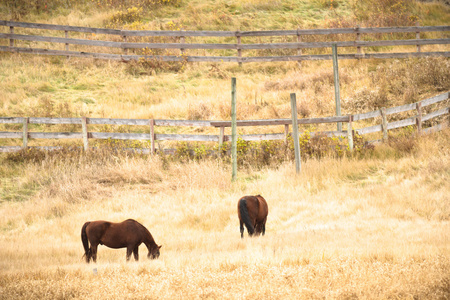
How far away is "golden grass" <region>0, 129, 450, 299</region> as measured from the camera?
5258 mm

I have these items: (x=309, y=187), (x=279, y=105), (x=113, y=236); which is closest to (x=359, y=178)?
(x=309, y=187)

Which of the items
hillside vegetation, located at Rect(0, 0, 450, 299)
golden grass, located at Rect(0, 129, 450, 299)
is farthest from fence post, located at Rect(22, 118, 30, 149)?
golden grass, located at Rect(0, 129, 450, 299)

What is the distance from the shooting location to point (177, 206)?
10430 millimetres

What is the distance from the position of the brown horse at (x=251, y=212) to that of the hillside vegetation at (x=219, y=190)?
31cm

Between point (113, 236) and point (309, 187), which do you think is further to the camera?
point (309, 187)

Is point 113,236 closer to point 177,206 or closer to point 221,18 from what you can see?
point 177,206

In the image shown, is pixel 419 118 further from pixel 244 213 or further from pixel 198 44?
pixel 198 44

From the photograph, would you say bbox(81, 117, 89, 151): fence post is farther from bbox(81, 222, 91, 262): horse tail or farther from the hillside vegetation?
bbox(81, 222, 91, 262): horse tail

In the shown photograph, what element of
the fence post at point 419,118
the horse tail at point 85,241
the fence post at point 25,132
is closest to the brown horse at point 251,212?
the horse tail at point 85,241

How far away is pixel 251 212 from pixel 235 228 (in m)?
1.58

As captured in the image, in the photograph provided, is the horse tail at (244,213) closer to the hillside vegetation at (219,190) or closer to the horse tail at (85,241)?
the hillside vegetation at (219,190)

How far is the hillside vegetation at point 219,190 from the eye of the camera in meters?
5.45

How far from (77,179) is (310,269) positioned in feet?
26.7

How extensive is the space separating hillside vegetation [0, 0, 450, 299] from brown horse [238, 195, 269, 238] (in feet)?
1.01
